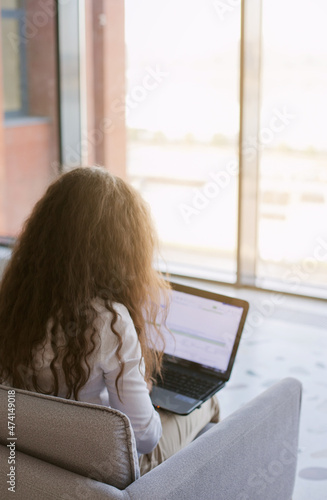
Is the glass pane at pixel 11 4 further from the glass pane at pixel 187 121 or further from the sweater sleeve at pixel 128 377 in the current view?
the sweater sleeve at pixel 128 377

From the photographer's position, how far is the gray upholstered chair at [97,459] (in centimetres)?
115

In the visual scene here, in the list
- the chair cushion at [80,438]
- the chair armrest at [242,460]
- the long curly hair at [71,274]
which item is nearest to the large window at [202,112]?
the chair armrest at [242,460]

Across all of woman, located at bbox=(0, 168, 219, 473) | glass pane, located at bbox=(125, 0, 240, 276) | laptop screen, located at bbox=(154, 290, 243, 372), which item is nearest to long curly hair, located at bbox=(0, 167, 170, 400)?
woman, located at bbox=(0, 168, 219, 473)

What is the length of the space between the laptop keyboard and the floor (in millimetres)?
593

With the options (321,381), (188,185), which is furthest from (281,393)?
(188,185)

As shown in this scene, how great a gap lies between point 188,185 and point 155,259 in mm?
2648

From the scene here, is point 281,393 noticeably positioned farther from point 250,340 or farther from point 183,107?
point 183,107

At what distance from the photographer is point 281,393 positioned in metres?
1.60

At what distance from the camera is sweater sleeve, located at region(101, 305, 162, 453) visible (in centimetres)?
139

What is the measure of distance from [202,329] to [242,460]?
1.72 feet

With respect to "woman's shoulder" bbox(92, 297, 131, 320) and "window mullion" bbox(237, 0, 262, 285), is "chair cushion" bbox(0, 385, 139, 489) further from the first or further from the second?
"window mullion" bbox(237, 0, 262, 285)

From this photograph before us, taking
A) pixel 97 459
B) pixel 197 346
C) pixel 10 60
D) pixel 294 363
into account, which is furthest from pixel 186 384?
pixel 10 60

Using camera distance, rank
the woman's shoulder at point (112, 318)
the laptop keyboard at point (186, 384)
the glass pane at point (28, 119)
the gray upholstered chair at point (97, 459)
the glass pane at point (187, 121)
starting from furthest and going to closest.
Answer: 1. the glass pane at point (28, 119)
2. the glass pane at point (187, 121)
3. the laptop keyboard at point (186, 384)
4. the woman's shoulder at point (112, 318)
5. the gray upholstered chair at point (97, 459)

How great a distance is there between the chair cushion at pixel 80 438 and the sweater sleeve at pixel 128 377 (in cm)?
18
